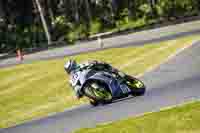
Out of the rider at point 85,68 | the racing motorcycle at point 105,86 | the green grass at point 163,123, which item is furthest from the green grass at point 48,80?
the green grass at point 163,123

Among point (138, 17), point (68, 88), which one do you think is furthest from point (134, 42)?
point (138, 17)

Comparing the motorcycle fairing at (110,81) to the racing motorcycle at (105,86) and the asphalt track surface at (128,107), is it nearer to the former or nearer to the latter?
the racing motorcycle at (105,86)

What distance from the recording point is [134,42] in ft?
110

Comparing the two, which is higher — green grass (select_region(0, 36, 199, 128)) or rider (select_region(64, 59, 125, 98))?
rider (select_region(64, 59, 125, 98))

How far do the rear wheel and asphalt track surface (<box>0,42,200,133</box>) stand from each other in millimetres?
258

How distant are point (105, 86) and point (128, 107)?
125cm

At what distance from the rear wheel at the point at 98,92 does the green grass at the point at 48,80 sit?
168 centimetres

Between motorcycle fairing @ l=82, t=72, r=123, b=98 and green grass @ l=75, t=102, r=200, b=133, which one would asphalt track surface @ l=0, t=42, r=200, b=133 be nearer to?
motorcycle fairing @ l=82, t=72, r=123, b=98

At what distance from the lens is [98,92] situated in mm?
15703

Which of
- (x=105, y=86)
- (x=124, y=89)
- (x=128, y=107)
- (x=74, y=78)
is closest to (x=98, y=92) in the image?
(x=105, y=86)

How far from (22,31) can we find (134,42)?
2612 cm

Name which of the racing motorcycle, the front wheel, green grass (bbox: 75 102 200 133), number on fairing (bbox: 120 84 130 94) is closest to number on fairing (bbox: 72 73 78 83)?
the racing motorcycle

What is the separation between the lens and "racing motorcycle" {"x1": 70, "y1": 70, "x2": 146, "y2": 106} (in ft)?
51.0

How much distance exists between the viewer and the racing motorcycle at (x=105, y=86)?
15539 millimetres
